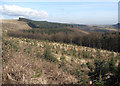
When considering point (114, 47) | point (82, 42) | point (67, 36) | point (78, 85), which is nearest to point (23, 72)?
point (78, 85)

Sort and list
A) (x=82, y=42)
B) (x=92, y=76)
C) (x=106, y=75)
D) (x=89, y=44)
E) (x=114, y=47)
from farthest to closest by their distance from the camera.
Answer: (x=82, y=42) → (x=89, y=44) → (x=114, y=47) → (x=92, y=76) → (x=106, y=75)

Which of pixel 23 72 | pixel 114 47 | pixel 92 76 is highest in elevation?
pixel 23 72

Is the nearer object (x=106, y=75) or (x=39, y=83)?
(x=39, y=83)

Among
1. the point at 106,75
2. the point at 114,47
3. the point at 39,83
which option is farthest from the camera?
the point at 114,47

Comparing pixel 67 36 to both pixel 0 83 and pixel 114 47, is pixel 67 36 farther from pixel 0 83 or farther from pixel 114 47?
pixel 0 83

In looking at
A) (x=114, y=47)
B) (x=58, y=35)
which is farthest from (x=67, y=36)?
(x=114, y=47)

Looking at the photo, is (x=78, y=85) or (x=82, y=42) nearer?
(x=78, y=85)

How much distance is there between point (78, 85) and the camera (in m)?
3.79

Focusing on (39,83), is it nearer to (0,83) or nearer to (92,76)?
(0,83)

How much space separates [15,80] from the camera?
3836 mm

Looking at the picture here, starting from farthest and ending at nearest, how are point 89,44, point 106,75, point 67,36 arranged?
point 67,36
point 89,44
point 106,75

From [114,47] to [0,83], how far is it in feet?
85.1

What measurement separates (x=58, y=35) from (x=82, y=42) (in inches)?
311

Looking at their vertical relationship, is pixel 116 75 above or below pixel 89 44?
above
